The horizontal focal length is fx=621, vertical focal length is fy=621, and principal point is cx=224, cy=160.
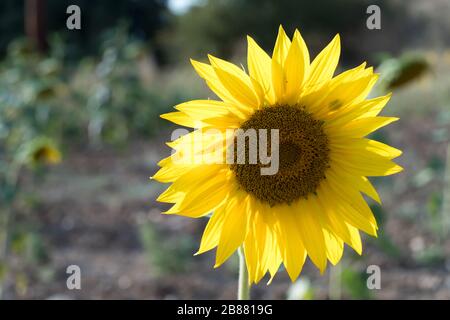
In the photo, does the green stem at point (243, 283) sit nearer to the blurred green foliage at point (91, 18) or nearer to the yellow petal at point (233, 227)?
the yellow petal at point (233, 227)

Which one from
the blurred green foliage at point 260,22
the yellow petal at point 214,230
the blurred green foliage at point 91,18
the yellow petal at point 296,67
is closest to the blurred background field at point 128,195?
the yellow petal at point 214,230

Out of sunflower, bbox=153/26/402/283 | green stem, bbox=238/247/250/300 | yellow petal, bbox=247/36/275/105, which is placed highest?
yellow petal, bbox=247/36/275/105

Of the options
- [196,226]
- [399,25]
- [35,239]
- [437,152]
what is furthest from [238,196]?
[399,25]

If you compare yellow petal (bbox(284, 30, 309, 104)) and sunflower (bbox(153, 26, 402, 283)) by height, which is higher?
yellow petal (bbox(284, 30, 309, 104))

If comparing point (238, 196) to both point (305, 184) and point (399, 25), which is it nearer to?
point (305, 184)

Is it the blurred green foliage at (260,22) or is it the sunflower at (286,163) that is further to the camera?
the blurred green foliage at (260,22)
